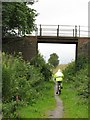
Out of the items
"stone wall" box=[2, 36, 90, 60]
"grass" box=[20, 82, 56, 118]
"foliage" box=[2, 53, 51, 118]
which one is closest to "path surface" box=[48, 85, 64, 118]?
"grass" box=[20, 82, 56, 118]

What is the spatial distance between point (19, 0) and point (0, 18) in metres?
4.91

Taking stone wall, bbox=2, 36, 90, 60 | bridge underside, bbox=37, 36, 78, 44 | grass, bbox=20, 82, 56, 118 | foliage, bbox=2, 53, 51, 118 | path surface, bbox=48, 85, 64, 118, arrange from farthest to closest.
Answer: bridge underside, bbox=37, 36, 78, 44 → stone wall, bbox=2, 36, 90, 60 → path surface, bbox=48, 85, 64, 118 → grass, bbox=20, 82, 56, 118 → foliage, bbox=2, 53, 51, 118

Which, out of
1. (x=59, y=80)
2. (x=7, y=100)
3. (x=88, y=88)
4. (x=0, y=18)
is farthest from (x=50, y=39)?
(x=7, y=100)

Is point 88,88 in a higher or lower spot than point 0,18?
lower

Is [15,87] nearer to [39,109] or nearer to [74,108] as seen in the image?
[39,109]

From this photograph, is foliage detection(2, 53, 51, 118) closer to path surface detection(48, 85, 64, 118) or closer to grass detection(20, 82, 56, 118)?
grass detection(20, 82, 56, 118)

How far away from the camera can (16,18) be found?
42375mm

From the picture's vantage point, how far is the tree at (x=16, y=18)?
41.1m

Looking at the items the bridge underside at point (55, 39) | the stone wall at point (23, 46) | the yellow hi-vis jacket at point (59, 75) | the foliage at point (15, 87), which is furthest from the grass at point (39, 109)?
the bridge underside at point (55, 39)

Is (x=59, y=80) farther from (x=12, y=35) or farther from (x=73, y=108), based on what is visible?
(x=12, y=35)

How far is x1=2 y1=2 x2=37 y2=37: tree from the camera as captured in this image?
4109cm

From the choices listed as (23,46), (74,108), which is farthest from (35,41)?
(74,108)

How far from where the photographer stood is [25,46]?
45188 mm

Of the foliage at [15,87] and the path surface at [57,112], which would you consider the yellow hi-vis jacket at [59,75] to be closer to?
the foliage at [15,87]
